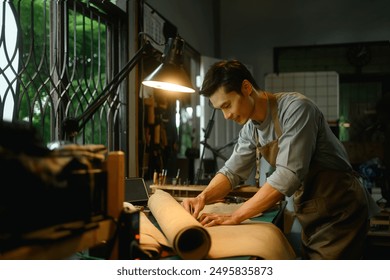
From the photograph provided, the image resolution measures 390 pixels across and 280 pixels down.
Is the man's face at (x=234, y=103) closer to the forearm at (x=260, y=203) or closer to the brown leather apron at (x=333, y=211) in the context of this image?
A: the brown leather apron at (x=333, y=211)

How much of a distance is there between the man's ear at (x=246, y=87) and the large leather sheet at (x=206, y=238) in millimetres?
540

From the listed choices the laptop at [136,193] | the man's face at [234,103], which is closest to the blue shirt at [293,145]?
the man's face at [234,103]

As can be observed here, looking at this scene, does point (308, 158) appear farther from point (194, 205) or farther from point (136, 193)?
point (136, 193)

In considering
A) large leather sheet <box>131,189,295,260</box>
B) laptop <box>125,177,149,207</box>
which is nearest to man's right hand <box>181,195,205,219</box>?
large leather sheet <box>131,189,295,260</box>

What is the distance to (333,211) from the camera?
1710 mm

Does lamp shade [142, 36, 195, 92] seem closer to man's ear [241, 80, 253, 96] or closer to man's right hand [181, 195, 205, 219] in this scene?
man's ear [241, 80, 253, 96]

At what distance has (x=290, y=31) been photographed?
5598 mm

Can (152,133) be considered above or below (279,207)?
above

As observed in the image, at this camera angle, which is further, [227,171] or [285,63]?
[285,63]

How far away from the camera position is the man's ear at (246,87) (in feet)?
5.43

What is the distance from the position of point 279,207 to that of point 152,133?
1.37 m

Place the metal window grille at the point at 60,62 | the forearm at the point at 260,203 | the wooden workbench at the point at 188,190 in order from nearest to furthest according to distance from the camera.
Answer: the forearm at the point at 260,203 → the metal window grille at the point at 60,62 → the wooden workbench at the point at 188,190
